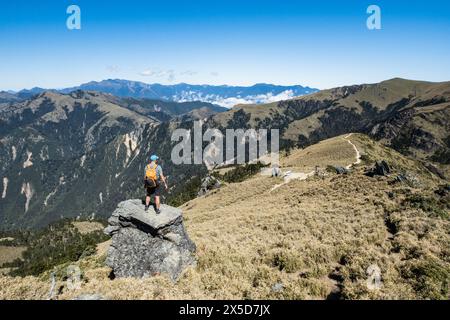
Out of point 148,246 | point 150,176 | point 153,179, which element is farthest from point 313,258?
point 150,176

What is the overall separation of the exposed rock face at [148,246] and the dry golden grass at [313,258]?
118 centimetres

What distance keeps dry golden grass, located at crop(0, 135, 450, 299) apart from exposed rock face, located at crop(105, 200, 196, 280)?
118 centimetres

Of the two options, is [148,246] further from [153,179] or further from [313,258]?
[313,258]

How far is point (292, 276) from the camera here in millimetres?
20172

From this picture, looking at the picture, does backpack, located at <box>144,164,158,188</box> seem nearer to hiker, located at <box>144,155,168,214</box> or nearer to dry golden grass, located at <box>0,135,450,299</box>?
hiker, located at <box>144,155,168,214</box>

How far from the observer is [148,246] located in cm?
2208

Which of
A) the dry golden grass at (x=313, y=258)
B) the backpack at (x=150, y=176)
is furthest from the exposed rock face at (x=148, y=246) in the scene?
the backpack at (x=150, y=176)

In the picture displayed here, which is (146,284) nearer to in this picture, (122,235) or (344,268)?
(122,235)

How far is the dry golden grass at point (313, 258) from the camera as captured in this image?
57.4 feet

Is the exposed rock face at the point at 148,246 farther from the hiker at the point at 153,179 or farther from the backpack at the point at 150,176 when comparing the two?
the backpack at the point at 150,176

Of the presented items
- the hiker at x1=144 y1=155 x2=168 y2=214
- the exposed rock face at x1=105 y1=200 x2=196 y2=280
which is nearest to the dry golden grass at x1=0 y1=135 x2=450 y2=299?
the exposed rock face at x1=105 y1=200 x2=196 y2=280

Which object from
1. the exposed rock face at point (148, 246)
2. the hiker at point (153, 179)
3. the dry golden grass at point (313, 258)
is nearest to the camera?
the dry golden grass at point (313, 258)

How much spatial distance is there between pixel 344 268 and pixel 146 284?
35.8 ft

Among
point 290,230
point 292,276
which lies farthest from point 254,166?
point 292,276
